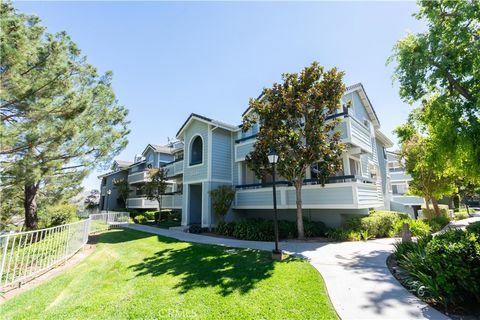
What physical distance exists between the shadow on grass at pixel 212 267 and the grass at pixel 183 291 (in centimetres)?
2

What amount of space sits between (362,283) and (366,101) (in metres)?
15.9

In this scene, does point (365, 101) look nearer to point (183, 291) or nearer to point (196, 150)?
point (196, 150)

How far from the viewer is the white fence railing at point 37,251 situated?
578 centimetres

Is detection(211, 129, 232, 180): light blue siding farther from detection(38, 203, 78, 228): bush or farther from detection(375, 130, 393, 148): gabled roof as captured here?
detection(375, 130, 393, 148): gabled roof

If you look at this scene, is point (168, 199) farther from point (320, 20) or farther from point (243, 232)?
point (320, 20)

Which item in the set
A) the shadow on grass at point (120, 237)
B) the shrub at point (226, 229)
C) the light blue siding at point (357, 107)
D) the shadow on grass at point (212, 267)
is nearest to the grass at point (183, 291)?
the shadow on grass at point (212, 267)

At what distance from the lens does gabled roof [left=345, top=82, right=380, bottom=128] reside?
15.7 metres

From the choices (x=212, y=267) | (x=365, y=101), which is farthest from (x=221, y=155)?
(x=365, y=101)

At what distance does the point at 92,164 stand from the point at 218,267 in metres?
11.3

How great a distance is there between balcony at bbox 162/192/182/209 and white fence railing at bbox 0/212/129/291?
9.64m

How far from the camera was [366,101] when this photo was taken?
17.4m

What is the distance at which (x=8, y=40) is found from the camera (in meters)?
6.84

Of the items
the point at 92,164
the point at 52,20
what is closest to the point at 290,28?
the point at 52,20

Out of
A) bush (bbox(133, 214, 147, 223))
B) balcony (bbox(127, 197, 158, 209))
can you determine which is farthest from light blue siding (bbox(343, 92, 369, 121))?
balcony (bbox(127, 197, 158, 209))
